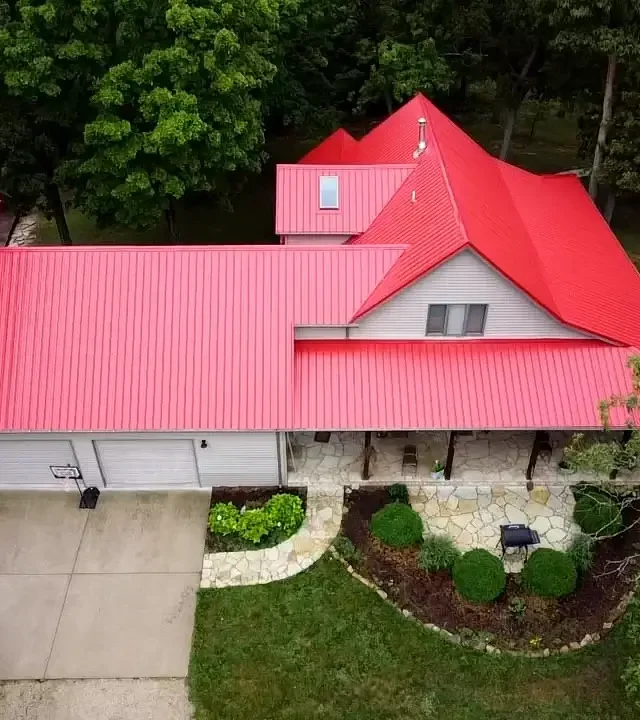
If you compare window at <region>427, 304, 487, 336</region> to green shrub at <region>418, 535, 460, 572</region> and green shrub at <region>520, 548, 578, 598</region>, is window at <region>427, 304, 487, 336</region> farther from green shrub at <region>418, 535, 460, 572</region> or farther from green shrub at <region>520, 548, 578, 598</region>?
green shrub at <region>520, 548, 578, 598</region>

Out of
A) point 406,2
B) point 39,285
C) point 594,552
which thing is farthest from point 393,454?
point 406,2

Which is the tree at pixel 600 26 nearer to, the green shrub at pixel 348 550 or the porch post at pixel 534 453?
the porch post at pixel 534 453

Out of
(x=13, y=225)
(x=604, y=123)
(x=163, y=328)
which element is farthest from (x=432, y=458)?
(x=13, y=225)

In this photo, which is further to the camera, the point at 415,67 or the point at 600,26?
the point at 415,67

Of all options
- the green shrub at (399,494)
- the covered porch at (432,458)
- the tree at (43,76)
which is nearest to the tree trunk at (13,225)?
the tree at (43,76)

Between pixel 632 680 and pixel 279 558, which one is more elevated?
pixel 632 680

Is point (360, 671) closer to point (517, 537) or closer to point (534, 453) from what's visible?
point (517, 537)

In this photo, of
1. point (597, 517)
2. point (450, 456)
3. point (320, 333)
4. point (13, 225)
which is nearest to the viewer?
point (597, 517)

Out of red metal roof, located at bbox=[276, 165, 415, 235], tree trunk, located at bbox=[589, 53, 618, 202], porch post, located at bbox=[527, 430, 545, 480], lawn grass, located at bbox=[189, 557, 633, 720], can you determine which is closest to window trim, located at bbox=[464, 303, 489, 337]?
porch post, located at bbox=[527, 430, 545, 480]

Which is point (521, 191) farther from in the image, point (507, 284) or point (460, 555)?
point (460, 555)
